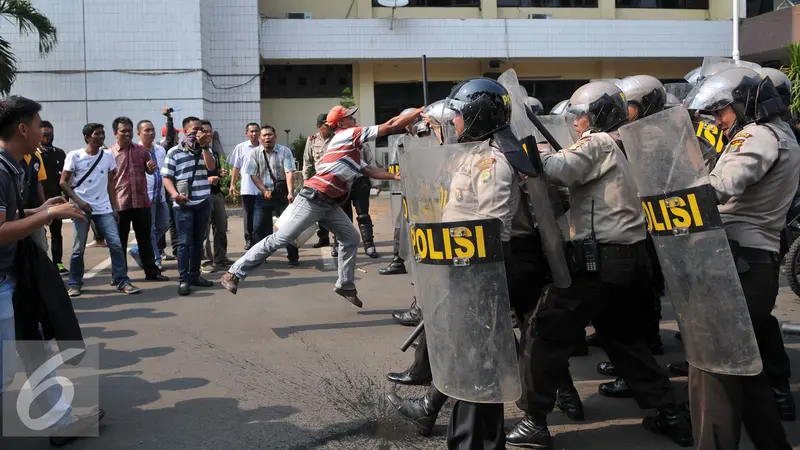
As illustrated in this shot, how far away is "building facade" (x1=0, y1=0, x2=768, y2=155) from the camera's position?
15.9 meters

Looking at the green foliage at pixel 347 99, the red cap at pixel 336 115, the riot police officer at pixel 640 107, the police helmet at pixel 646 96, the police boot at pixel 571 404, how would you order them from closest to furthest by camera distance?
the police boot at pixel 571 404 < the riot police officer at pixel 640 107 < the police helmet at pixel 646 96 < the red cap at pixel 336 115 < the green foliage at pixel 347 99

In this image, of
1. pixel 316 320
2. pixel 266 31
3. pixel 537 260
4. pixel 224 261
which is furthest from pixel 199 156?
pixel 266 31

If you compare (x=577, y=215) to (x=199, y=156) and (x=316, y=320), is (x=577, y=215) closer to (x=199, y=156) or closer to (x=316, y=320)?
(x=316, y=320)

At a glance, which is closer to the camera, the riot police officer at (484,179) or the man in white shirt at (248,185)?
the riot police officer at (484,179)

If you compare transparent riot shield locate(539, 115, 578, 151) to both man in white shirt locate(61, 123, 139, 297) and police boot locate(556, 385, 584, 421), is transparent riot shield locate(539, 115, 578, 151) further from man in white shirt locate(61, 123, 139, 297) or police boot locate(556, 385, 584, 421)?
man in white shirt locate(61, 123, 139, 297)

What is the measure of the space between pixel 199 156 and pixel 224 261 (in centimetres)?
177

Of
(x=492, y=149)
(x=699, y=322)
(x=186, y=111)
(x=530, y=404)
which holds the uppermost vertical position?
(x=186, y=111)

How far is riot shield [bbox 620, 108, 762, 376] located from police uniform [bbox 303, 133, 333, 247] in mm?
6567

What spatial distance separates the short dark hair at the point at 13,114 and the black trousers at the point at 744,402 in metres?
3.56

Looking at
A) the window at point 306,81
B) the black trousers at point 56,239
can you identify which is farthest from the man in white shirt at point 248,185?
the window at point 306,81

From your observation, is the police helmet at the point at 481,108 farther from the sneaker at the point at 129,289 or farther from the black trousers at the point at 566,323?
the sneaker at the point at 129,289

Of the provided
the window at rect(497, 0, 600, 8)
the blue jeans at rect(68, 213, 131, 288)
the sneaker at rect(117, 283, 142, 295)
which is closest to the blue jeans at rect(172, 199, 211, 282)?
the sneaker at rect(117, 283, 142, 295)

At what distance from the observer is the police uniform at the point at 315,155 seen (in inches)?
372

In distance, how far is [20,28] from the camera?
14.7 meters
